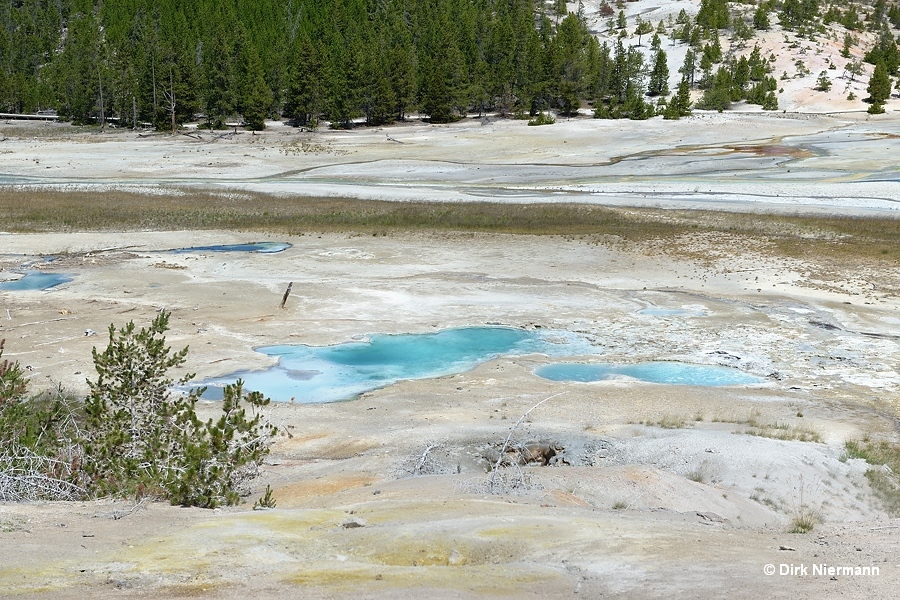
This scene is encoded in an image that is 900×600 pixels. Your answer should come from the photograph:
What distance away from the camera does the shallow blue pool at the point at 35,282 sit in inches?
988

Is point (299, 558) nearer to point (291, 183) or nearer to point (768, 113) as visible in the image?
point (291, 183)

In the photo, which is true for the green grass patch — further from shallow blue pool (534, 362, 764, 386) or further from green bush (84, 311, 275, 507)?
green bush (84, 311, 275, 507)

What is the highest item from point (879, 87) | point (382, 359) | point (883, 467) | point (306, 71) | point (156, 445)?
point (879, 87)

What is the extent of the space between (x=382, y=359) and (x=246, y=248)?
14349mm

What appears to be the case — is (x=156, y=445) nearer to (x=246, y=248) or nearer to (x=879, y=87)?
(x=246, y=248)

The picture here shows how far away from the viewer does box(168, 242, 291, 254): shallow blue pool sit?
103 ft

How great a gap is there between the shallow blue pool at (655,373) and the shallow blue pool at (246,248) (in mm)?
15233

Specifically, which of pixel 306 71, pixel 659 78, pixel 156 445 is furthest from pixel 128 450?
pixel 659 78

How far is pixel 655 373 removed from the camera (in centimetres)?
1841

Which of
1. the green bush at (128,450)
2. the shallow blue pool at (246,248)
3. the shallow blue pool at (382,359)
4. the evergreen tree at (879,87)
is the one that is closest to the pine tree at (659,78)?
the evergreen tree at (879,87)

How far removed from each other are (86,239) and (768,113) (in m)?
73.4

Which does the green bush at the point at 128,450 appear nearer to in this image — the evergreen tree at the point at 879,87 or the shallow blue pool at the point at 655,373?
the shallow blue pool at the point at 655,373

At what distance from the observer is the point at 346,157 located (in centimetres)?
6681

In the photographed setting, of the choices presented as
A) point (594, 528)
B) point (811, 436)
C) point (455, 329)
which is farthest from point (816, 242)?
point (594, 528)
